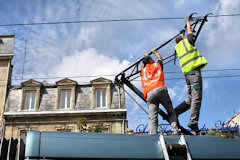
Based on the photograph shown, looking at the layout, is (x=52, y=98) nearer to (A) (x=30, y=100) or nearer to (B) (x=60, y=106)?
(B) (x=60, y=106)

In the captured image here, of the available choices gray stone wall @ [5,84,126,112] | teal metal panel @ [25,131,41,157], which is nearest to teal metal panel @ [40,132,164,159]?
teal metal panel @ [25,131,41,157]

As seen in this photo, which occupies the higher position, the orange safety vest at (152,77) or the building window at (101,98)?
the building window at (101,98)

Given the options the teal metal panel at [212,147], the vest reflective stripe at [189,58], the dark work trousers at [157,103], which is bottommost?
the teal metal panel at [212,147]

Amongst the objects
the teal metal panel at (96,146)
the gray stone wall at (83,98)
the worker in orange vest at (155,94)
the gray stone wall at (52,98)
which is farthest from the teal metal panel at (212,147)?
the gray stone wall at (83,98)

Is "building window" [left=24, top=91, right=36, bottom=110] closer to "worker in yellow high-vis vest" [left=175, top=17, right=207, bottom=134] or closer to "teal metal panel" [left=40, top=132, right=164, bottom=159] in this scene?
"worker in yellow high-vis vest" [left=175, top=17, right=207, bottom=134]

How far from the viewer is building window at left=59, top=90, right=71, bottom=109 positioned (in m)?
19.3

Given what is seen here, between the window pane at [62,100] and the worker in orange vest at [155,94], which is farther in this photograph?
the window pane at [62,100]

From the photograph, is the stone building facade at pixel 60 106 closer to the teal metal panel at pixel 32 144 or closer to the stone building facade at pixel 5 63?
the stone building facade at pixel 5 63

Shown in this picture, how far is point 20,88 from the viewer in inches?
786

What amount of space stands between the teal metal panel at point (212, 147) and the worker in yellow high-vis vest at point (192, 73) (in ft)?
5.15

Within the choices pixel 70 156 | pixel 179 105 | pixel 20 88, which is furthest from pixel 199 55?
pixel 20 88

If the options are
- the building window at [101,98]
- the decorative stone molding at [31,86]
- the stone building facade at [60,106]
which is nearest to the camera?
the stone building facade at [60,106]

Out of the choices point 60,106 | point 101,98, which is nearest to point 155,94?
point 101,98

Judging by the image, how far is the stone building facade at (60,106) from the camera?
18.6 m
